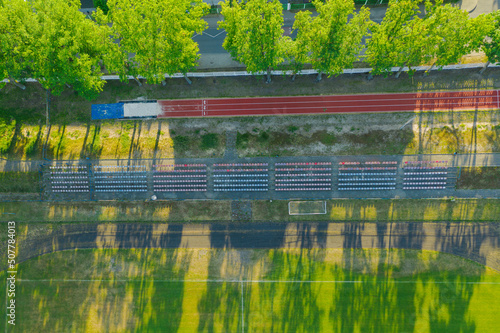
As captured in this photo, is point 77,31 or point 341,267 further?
point 341,267

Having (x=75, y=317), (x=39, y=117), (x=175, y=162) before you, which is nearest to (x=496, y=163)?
(x=175, y=162)

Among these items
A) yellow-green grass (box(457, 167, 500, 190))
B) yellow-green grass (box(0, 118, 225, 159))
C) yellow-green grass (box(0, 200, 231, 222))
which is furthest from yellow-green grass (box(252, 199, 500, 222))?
yellow-green grass (box(0, 118, 225, 159))

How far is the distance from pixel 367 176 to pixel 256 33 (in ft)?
73.6

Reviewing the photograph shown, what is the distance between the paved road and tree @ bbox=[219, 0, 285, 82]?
2074 cm

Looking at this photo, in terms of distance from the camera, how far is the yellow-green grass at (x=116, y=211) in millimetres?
39906

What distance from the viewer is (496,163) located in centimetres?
3838

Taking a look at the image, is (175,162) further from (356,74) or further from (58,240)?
(356,74)

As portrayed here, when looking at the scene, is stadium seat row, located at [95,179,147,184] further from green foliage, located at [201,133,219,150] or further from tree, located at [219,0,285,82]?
tree, located at [219,0,285,82]

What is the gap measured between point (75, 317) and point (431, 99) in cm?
5474

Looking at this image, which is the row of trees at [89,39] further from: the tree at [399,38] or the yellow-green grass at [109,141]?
the tree at [399,38]

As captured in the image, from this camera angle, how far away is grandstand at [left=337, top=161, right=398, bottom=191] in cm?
3881

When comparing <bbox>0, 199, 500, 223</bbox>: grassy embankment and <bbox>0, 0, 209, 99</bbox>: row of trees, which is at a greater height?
<bbox>0, 0, 209, 99</bbox>: row of trees

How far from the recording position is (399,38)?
1326 inches

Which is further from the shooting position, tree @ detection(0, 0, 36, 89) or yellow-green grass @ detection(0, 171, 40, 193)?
yellow-green grass @ detection(0, 171, 40, 193)
